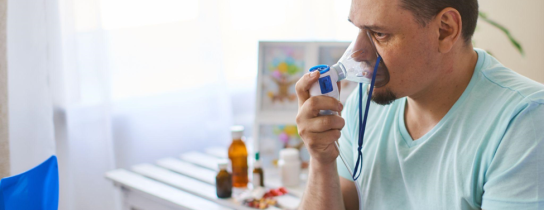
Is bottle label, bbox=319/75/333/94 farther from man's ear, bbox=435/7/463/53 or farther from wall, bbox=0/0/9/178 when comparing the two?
wall, bbox=0/0/9/178

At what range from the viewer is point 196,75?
248 cm

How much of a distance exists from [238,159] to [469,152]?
32.9 inches

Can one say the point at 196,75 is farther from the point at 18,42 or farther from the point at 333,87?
the point at 333,87

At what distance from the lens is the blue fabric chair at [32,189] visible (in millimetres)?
1084

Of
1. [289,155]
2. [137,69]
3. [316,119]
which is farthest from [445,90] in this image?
[137,69]

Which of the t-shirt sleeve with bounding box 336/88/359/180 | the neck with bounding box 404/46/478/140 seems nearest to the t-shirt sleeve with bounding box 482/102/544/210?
the neck with bounding box 404/46/478/140

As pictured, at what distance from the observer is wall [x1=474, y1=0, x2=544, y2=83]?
117 inches

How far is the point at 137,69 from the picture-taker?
2.23 metres

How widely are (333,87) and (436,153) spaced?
27 cm

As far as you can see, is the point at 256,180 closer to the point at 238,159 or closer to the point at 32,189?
the point at 238,159

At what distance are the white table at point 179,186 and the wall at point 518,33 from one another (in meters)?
1.95

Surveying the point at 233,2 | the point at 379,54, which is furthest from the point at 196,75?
the point at 379,54

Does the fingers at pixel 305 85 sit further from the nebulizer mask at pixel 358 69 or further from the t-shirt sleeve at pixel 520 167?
the t-shirt sleeve at pixel 520 167

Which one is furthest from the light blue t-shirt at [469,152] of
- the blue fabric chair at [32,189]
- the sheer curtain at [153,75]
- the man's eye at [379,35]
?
the sheer curtain at [153,75]
